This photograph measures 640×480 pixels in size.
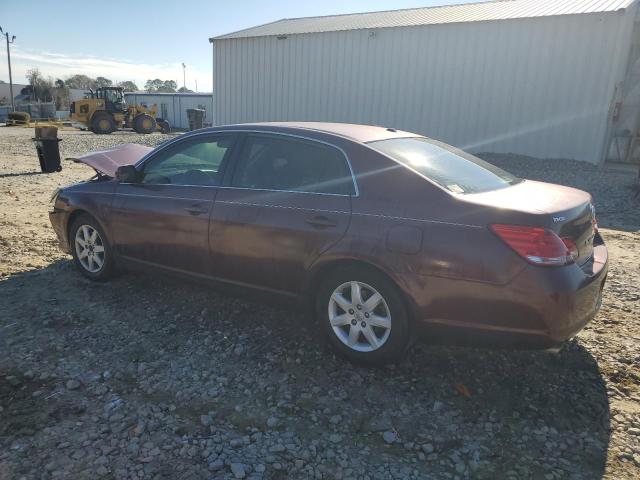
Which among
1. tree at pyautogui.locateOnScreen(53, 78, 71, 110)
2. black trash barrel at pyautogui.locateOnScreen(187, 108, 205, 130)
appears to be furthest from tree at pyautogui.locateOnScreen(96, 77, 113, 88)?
black trash barrel at pyautogui.locateOnScreen(187, 108, 205, 130)

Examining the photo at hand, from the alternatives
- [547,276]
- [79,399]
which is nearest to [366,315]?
[547,276]

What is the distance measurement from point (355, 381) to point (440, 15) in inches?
618

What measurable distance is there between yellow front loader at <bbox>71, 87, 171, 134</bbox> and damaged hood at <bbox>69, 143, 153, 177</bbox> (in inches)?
924

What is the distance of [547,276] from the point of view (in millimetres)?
2613

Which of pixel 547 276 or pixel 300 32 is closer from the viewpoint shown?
pixel 547 276

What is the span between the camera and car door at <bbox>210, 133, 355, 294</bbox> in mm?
3225

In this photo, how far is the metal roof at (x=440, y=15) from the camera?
13102 millimetres

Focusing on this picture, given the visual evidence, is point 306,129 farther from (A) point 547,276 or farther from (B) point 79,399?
(B) point 79,399

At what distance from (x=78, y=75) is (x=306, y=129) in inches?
3909

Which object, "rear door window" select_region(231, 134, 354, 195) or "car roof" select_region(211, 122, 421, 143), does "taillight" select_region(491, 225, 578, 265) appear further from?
"car roof" select_region(211, 122, 421, 143)

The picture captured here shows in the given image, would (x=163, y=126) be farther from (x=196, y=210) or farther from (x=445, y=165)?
(x=445, y=165)

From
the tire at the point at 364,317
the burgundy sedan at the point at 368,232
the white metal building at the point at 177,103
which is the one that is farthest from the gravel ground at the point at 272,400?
the white metal building at the point at 177,103

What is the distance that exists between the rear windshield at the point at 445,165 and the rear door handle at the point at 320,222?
59 cm

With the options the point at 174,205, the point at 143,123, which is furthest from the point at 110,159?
the point at 143,123
